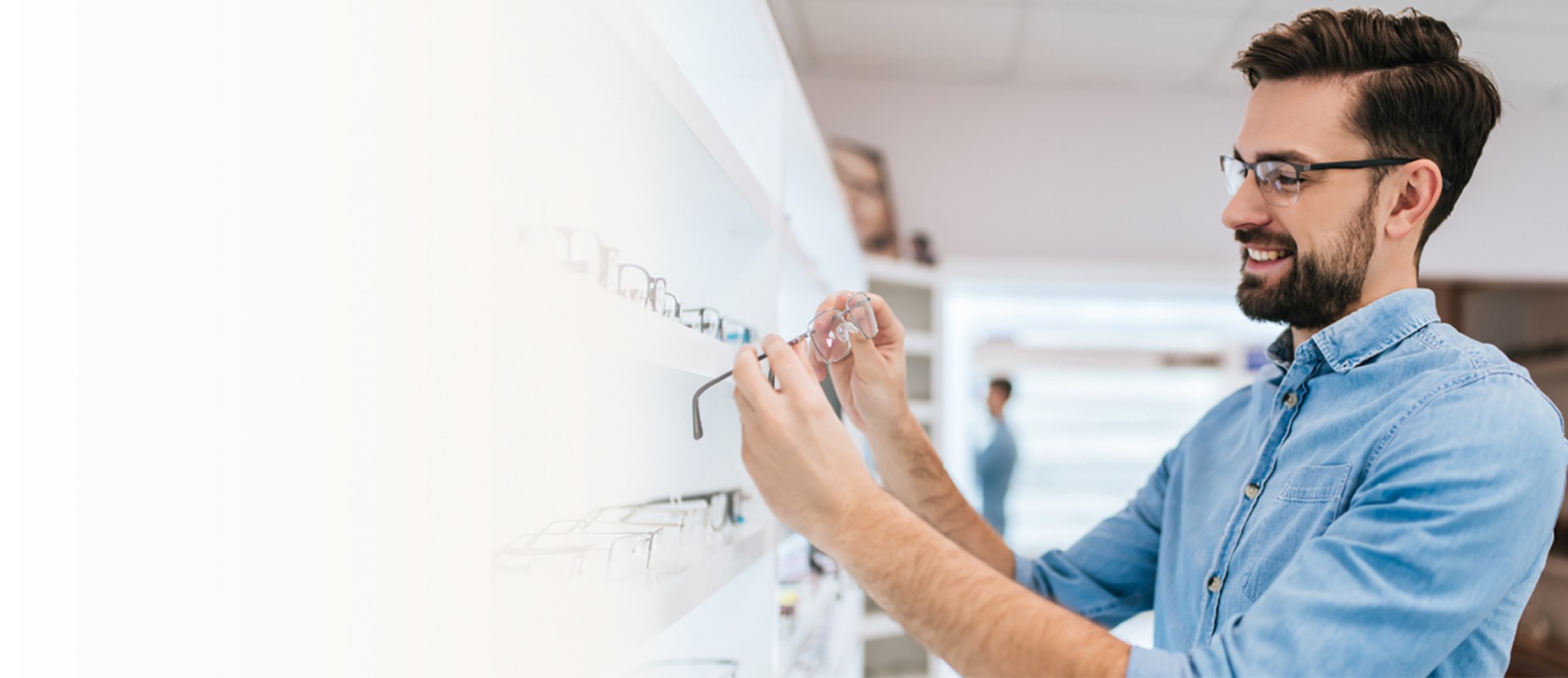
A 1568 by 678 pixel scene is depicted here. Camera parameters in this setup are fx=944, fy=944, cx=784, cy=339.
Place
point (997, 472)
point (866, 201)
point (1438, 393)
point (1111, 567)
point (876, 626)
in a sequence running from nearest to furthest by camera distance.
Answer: point (1438, 393) < point (1111, 567) < point (876, 626) < point (866, 201) < point (997, 472)

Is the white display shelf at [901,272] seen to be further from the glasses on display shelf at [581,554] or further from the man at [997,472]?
the glasses on display shelf at [581,554]

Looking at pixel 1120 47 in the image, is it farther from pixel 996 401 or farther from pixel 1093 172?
pixel 996 401

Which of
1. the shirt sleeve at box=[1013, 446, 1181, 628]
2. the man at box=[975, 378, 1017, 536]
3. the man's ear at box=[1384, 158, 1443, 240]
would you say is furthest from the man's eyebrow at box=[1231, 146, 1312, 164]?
the man at box=[975, 378, 1017, 536]

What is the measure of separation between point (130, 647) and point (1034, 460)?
468 cm

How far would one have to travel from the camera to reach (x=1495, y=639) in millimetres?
929

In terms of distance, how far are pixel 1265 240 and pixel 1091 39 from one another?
2952 mm

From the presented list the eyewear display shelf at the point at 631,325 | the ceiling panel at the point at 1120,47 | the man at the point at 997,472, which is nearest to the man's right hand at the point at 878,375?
the eyewear display shelf at the point at 631,325

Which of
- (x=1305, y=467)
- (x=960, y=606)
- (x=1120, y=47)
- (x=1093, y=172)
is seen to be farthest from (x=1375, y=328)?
(x=1093, y=172)

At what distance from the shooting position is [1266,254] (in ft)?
3.95

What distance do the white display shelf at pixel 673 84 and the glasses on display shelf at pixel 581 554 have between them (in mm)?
406

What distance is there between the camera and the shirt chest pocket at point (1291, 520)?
3.22ft

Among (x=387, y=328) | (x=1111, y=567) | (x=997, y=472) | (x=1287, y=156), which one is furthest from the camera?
(x=997, y=472)

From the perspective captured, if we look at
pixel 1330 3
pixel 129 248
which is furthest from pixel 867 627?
pixel 129 248

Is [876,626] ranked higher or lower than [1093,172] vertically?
lower
